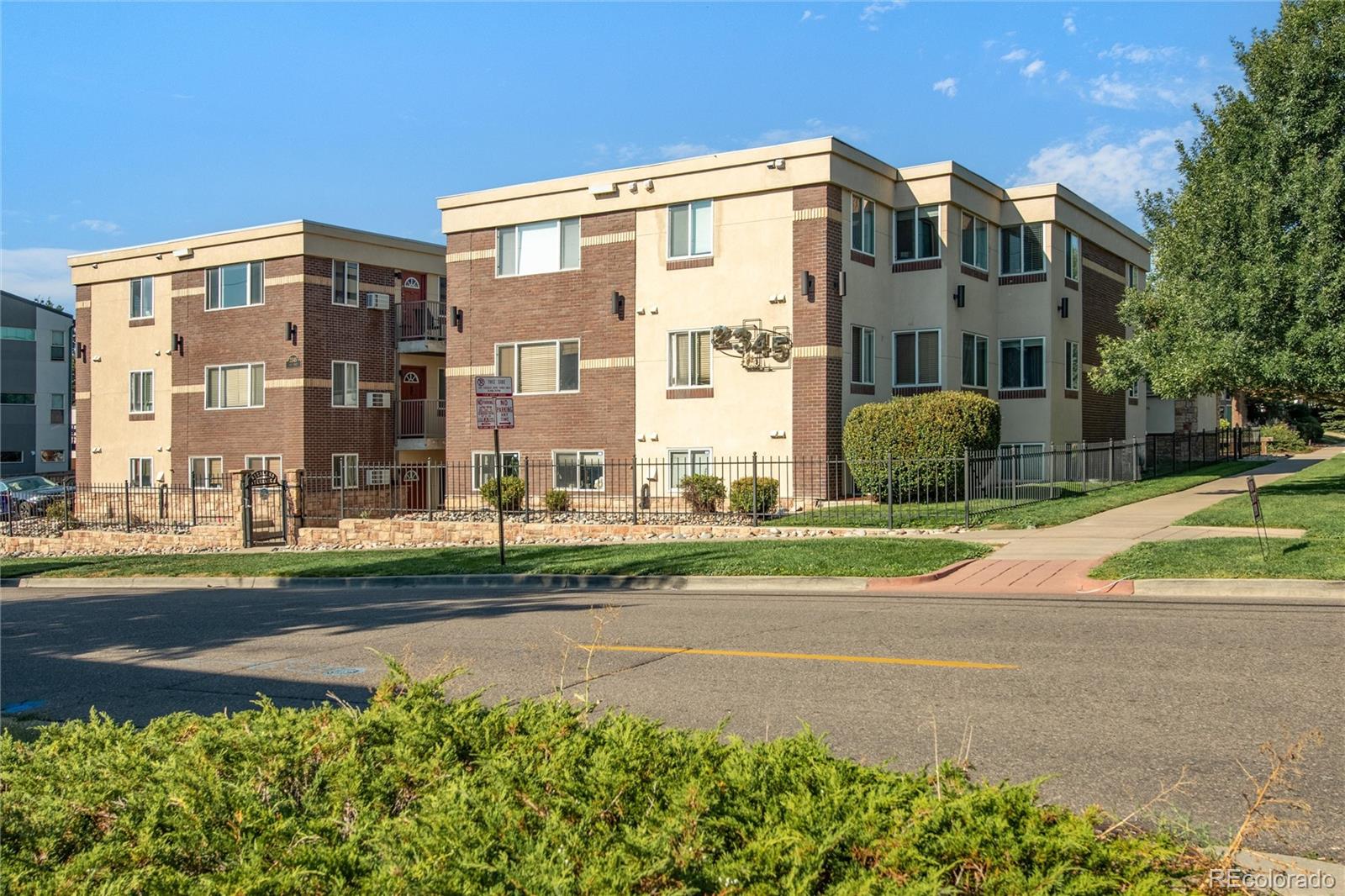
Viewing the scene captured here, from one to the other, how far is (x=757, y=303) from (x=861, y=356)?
9.77ft

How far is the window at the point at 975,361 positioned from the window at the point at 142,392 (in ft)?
89.6

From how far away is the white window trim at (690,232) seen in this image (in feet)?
87.2

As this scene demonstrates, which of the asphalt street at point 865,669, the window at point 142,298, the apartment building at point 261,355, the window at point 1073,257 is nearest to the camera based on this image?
the asphalt street at point 865,669

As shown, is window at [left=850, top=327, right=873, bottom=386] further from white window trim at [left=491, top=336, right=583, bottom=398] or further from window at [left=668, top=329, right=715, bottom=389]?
white window trim at [left=491, top=336, right=583, bottom=398]

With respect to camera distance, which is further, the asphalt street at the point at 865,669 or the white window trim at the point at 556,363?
the white window trim at the point at 556,363

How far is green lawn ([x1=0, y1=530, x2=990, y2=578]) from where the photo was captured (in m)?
15.9

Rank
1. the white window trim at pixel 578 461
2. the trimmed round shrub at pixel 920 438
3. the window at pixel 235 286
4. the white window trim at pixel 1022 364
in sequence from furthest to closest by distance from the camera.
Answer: the window at pixel 235 286 < the white window trim at pixel 1022 364 < the white window trim at pixel 578 461 < the trimmed round shrub at pixel 920 438

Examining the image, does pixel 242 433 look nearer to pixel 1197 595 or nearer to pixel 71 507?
pixel 71 507

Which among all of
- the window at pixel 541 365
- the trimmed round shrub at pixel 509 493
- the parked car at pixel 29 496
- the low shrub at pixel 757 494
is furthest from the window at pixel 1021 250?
the parked car at pixel 29 496

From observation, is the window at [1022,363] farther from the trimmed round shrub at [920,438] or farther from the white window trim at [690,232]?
the white window trim at [690,232]

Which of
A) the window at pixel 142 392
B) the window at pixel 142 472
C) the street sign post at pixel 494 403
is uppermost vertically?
the window at pixel 142 392

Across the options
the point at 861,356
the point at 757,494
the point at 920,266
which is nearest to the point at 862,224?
the point at 920,266

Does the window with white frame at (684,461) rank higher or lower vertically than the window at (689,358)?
lower

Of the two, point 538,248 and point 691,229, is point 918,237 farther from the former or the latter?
point 538,248
